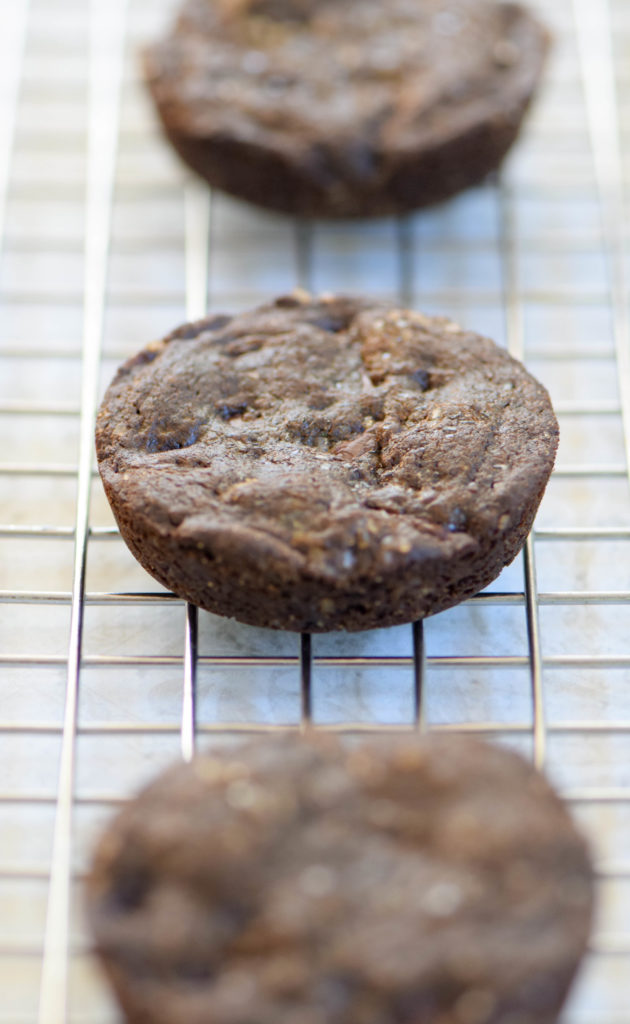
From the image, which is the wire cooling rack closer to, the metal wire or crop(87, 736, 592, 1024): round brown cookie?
the metal wire

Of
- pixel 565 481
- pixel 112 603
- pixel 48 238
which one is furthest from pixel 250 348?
pixel 48 238

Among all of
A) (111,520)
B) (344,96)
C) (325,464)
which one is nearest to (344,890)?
(325,464)

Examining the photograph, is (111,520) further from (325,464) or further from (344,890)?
(344,890)

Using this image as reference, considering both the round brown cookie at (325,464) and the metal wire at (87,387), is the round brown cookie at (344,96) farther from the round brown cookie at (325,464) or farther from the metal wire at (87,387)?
the round brown cookie at (325,464)

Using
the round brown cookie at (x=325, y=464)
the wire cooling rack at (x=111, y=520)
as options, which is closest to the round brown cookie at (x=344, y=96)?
the wire cooling rack at (x=111, y=520)

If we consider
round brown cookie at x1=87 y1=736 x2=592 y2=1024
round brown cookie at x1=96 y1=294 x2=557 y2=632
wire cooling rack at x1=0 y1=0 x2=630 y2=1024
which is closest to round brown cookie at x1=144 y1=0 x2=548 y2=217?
wire cooling rack at x1=0 y1=0 x2=630 y2=1024

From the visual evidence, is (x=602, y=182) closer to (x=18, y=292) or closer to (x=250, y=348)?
(x=250, y=348)
